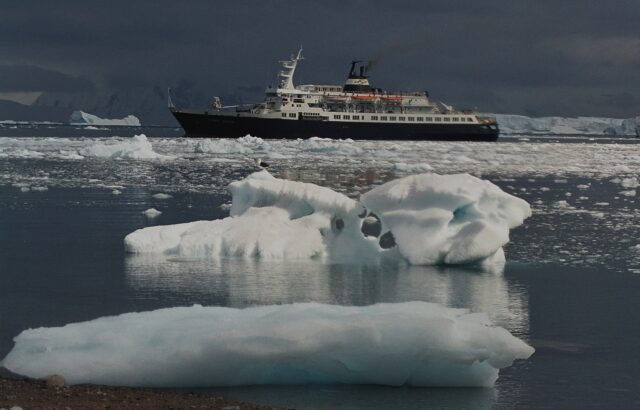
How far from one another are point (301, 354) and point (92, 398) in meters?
1.42

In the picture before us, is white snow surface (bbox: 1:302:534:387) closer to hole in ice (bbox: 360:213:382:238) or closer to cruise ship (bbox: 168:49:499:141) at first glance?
hole in ice (bbox: 360:213:382:238)

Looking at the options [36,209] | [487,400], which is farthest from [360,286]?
[36,209]

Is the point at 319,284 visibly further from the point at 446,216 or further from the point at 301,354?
the point at 301,354

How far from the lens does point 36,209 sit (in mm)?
18469

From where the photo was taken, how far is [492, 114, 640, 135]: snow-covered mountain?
141 m

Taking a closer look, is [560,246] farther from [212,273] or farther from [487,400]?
[487,400]

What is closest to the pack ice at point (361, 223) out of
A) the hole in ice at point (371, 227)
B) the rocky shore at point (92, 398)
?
the hole in ice at point (371, 227)

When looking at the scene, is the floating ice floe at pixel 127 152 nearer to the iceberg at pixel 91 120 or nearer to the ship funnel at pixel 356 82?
the ship funnel at pixel 356 82

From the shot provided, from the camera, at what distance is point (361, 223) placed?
12.8 metres

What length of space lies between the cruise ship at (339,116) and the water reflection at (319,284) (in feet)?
191

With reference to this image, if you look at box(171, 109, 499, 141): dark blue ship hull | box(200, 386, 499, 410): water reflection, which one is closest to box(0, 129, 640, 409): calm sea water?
box(200, 386, 499, 410): water reflection

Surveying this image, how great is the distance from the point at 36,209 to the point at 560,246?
969cm

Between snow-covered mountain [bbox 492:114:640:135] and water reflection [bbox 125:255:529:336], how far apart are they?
128 metres

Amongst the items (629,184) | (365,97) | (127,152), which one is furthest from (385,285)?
(365,97)
